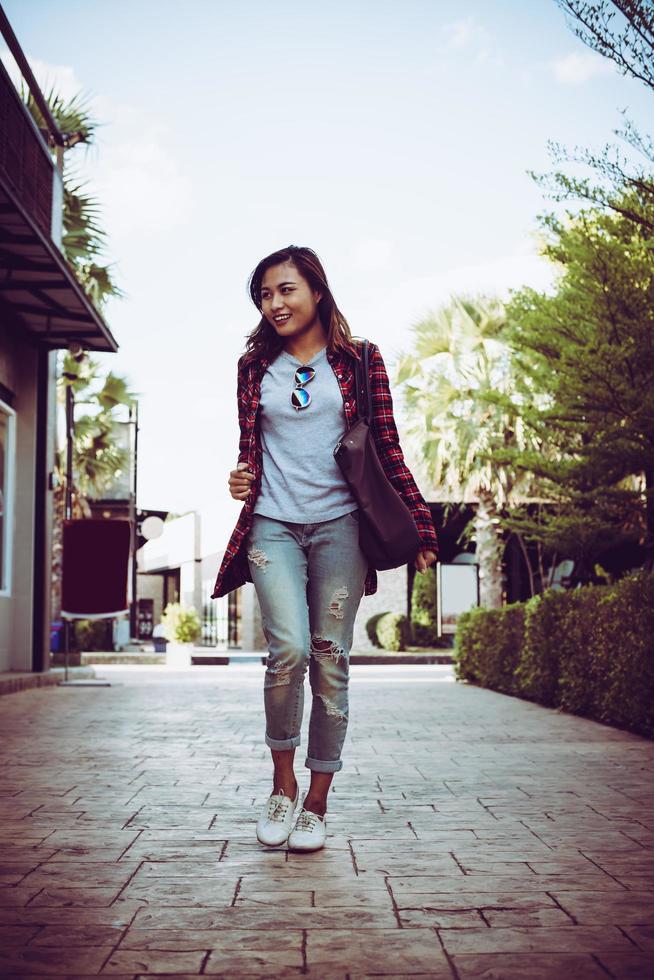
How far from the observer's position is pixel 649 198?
8055 mm

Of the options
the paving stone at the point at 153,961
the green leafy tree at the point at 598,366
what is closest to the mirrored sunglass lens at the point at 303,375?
the paving stone at the point at 153,961

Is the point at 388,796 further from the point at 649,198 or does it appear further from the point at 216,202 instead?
the point at 216,202

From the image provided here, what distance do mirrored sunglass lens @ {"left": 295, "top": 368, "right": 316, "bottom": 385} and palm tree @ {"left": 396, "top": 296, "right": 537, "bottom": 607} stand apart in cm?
1686

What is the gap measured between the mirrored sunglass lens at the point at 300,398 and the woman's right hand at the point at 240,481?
0.26 m

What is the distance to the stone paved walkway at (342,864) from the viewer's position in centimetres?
250

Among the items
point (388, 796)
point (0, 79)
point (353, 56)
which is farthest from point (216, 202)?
point (388, 796)

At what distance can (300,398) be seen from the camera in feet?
12.3

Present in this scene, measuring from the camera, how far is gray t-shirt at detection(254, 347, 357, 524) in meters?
3.67

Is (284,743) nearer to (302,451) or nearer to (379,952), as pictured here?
(302,451)

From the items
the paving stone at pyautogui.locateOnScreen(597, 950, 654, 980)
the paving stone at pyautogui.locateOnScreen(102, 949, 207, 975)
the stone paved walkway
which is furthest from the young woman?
the paving stone at pyautogui.locateOnScreen(597, 950, 654, 980)

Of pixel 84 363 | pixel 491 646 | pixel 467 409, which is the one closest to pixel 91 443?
pixel 84 363

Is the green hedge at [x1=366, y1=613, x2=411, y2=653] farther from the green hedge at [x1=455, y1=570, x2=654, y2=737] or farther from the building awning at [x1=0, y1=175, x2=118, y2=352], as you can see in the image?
the building awning at [x1=0, y1=175, x2=118, y2=352]

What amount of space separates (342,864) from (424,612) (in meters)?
25.3

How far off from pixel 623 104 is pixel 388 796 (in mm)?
4700
